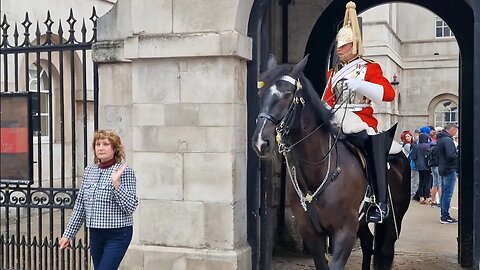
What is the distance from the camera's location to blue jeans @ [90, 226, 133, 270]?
4.73 metres

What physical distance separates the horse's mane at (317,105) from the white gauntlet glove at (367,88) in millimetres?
298

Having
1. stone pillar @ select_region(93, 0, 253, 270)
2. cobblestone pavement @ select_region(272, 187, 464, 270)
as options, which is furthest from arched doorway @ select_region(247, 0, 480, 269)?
cobblestone pavement @ select_region(272, 187, 464, 270)

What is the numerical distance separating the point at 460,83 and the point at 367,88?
10.8ft

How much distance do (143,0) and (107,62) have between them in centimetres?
77

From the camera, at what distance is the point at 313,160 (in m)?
4.95

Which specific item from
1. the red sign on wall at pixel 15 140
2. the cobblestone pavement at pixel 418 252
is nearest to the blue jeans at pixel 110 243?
the red sign on wall at pixel 15 140

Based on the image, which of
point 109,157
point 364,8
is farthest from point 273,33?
point 109,157

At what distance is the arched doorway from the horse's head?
160cm

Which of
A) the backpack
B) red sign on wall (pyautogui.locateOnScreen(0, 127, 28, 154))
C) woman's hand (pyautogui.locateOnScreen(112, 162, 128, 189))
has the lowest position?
the backpack

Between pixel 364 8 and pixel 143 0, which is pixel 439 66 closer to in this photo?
pixel 364 8

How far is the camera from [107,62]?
6508 mm

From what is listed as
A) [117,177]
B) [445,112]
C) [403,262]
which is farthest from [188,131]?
[445,112]

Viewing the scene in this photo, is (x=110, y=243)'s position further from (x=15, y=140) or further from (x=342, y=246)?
(x=15, y=140)

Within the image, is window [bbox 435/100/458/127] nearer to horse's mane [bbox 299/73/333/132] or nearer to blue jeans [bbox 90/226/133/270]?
horse's mane [bbox 299/73/333/132]
